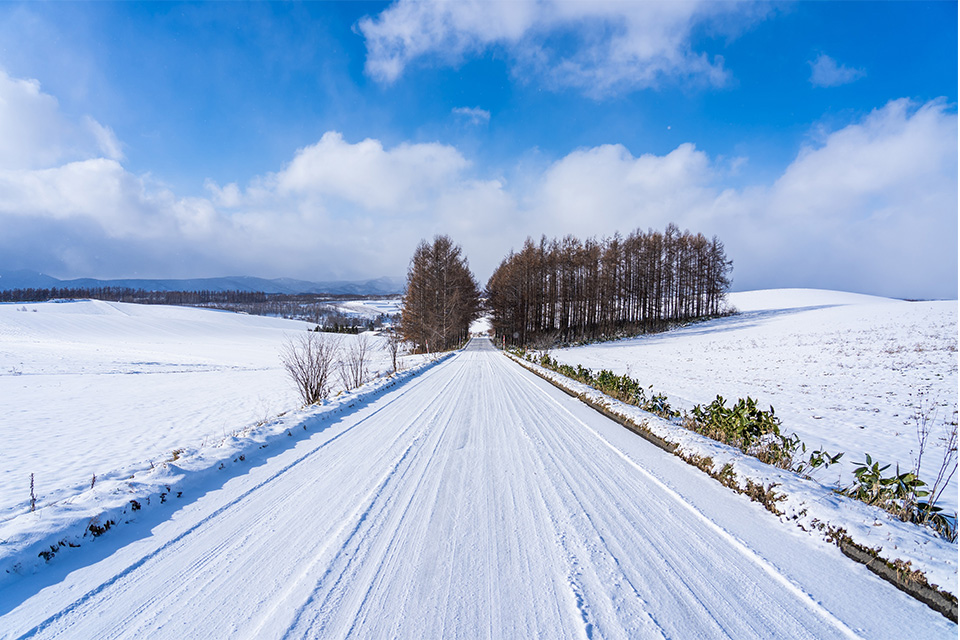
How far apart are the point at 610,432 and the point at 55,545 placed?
20.1 feet

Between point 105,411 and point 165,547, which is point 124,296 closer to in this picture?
point 105,411

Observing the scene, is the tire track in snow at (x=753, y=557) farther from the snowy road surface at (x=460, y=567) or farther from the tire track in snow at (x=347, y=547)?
the tire track in snow at (x=347, y=547)

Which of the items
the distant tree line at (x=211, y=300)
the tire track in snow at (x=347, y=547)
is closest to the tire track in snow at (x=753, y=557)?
the tire track in snow at (x=347, y=547)

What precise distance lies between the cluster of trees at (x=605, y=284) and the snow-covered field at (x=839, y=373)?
7.81 m

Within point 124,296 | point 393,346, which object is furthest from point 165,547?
point 124,296

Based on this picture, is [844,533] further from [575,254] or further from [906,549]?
[575,254]

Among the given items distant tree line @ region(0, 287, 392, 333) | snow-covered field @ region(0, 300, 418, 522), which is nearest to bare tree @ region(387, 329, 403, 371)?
snow-covered field @ region(0, 300, 418, 522)

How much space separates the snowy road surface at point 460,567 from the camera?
1.96 m

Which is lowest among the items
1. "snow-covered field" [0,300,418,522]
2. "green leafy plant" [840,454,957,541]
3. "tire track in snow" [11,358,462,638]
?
"snow-covered field" [0,300,418,522]

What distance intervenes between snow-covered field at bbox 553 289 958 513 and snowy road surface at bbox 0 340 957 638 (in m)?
3.05

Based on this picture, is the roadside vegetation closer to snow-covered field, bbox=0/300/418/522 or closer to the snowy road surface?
the snowy road surface

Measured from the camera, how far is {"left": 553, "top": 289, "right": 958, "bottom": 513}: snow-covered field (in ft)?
21.6

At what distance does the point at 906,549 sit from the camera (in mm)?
2480

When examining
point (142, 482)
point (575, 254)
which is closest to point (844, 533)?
point (142, 482)
